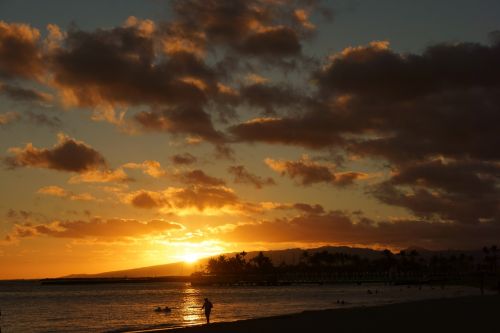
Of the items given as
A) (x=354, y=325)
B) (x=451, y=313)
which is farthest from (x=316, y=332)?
(x=451, y=313)

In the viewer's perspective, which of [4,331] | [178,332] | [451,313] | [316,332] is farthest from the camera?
[4,331]

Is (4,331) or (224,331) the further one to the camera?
(4,331)

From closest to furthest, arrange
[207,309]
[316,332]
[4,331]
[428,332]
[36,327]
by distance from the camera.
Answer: [428,332]
[316,332]
[207,309]
[4,331]
[36,327]

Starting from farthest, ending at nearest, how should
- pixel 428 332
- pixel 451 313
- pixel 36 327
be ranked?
pixel 36 327
pixel 451 313
pixel 428 332

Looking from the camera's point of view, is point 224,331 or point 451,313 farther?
point 451,313

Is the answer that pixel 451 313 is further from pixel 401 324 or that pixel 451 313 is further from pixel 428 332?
pixel 428 332

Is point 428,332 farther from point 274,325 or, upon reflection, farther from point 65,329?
point 65,329

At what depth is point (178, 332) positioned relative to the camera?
42531 millimetres

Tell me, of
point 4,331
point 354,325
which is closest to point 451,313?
point 354,325

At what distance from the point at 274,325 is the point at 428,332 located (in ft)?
41.3

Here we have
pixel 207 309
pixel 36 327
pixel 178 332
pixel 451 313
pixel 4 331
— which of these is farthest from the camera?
pixel 36 327

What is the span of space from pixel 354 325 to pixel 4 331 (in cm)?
4258

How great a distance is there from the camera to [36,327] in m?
70.0

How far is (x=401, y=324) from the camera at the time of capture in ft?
129
